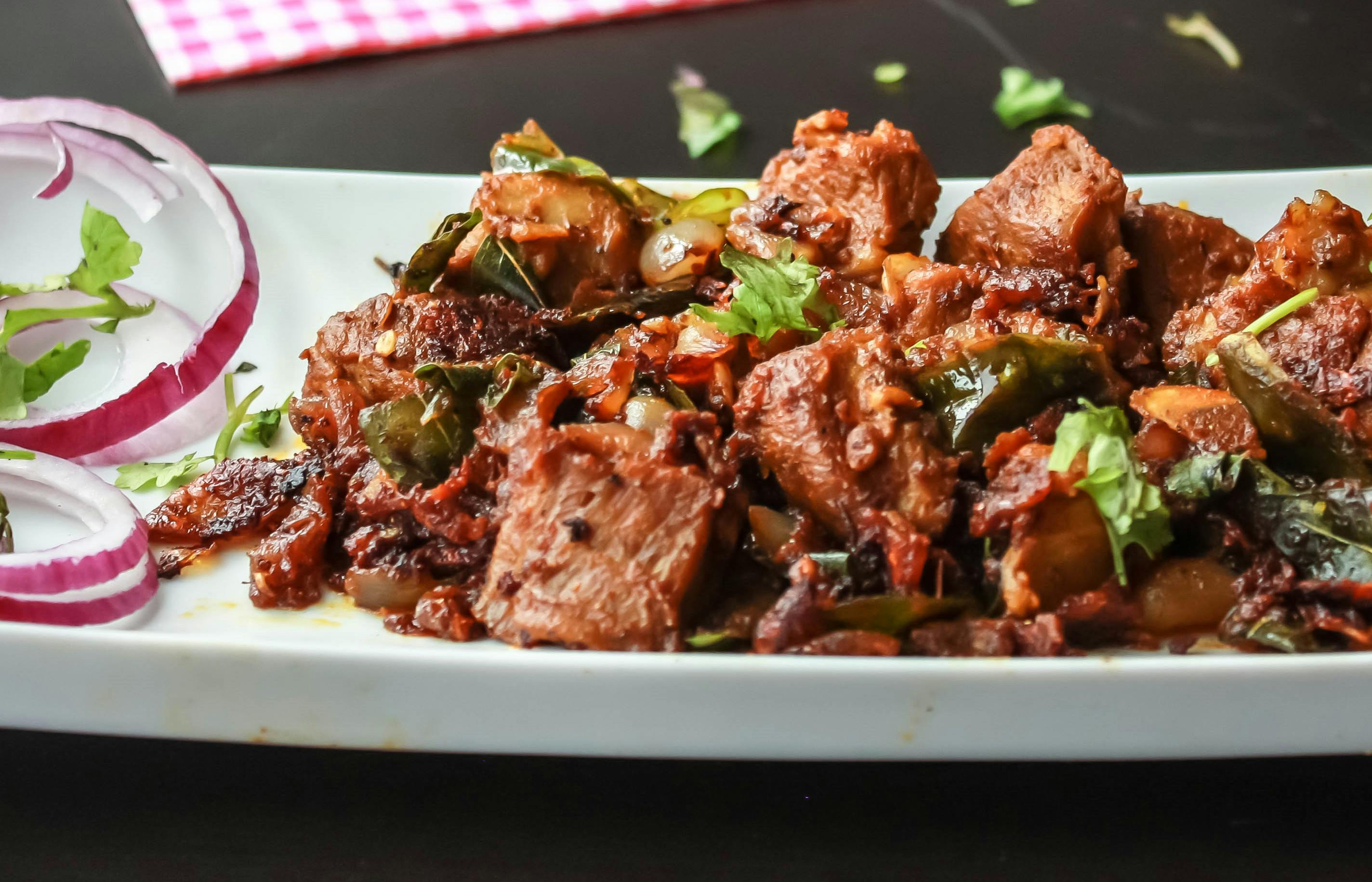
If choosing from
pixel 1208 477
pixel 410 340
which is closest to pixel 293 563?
pixel 410 340

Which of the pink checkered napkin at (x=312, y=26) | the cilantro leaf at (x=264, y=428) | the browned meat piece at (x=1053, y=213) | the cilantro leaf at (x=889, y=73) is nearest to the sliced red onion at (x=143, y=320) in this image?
the cilantro leaf at (x=264, y=428)

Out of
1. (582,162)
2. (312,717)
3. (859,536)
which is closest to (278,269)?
(582,162)

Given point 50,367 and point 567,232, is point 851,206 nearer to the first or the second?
point 567,232

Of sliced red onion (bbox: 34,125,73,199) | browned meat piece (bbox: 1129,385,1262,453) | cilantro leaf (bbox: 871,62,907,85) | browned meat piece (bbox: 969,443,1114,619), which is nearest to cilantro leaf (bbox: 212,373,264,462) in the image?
sliced red onion (bbox: 34,125,73,199)

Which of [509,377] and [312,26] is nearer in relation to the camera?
[509,377]

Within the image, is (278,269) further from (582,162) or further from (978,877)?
(978,877)

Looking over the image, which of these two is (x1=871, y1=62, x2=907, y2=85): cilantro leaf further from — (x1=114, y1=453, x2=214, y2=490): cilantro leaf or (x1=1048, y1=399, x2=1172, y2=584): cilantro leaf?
(x1=114, y1=453, x2=214, y2=490): cilantro leaf
